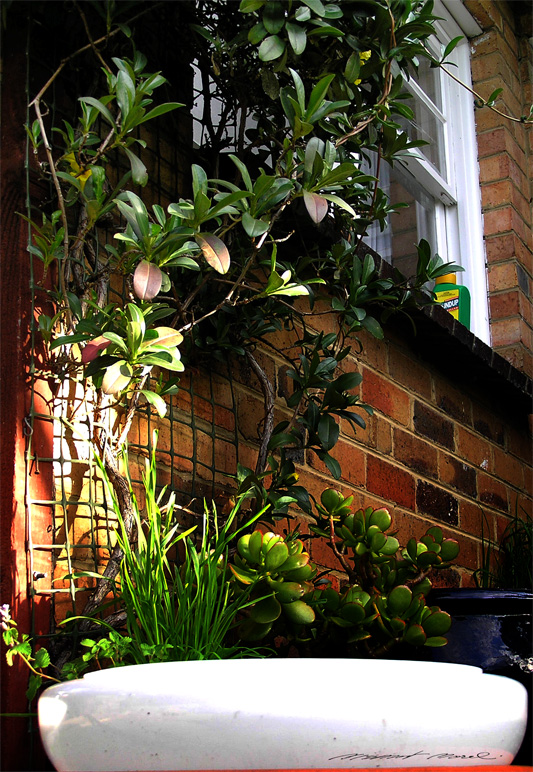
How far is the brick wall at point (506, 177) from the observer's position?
2648mm

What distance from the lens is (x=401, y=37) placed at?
114 centimetres

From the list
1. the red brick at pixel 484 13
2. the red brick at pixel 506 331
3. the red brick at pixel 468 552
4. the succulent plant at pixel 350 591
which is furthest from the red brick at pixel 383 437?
the red brick at pixel 484 13

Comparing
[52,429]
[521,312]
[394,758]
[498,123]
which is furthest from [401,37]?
[498,123]

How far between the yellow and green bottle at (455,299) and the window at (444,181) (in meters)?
0.12

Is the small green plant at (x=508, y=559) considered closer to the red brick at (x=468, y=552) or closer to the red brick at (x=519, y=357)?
the red brick at (x=468, y=552)

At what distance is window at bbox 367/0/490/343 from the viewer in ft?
8.53

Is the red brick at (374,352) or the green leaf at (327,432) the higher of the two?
the red brick at (374,352)

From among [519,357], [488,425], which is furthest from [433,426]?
[519,357]

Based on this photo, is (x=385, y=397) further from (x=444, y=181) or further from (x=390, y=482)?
(x=444, y=181)

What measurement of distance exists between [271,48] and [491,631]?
0.76 metres

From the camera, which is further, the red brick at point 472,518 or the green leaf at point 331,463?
the red brick at point 472,518

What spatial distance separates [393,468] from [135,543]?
0.87 metres

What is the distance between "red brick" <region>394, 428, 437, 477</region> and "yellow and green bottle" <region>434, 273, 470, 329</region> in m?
0.64

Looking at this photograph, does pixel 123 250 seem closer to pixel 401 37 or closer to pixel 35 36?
pixel 35 36
